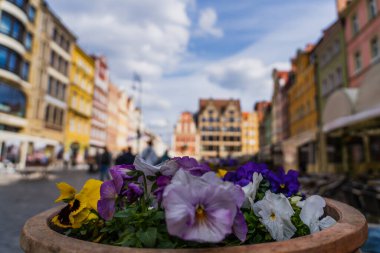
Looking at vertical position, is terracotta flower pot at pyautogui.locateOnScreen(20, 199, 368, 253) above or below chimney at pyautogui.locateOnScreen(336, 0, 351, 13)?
below

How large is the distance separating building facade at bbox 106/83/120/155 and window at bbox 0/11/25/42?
2773cm

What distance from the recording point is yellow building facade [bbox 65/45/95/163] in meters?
38.1

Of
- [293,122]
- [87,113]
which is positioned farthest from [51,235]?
[87,113]

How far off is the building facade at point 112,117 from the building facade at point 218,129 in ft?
95.0

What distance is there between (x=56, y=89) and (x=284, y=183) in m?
37.0

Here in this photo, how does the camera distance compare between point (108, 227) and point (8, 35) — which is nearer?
point (108, 227)

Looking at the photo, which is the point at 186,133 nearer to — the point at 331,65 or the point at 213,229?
the point at 331,65

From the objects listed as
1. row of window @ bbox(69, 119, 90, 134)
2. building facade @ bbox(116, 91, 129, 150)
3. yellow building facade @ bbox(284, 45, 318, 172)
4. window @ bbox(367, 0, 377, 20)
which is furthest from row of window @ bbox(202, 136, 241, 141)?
window @ bbox(367, 0, 377, 20)

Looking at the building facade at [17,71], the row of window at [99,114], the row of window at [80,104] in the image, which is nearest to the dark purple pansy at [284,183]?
the building facade at [17,71]

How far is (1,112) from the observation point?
2481 cm

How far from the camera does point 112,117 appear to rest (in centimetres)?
5641

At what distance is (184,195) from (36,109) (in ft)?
109

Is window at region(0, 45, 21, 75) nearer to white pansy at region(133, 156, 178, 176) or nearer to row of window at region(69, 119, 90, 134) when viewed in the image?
row of window at region(69, 119, 90, 134)

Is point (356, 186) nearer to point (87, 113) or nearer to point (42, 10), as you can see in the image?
point (42, 10)
